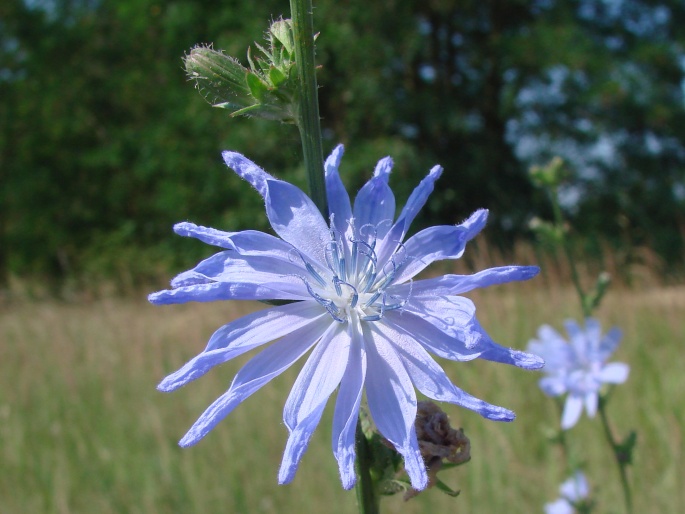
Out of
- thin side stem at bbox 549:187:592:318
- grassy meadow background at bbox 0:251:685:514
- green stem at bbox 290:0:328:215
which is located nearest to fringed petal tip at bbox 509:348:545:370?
green stem at bbox 290:0:328:215

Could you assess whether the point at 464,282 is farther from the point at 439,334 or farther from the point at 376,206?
the point at 376,206

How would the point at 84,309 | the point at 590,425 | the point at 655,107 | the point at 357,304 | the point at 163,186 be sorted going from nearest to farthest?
the point at 357,304
the point at 590,425
the point at 84,309
the point at 655,107
the point at 163,186

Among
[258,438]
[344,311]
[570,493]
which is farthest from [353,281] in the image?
[258,438]

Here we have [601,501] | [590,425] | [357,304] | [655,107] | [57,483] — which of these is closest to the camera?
[357,304]

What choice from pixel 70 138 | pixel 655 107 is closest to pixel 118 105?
pixel 70 138

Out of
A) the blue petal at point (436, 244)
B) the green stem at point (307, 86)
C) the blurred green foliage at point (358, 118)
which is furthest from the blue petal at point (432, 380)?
the blurred green foliage at point (358, 118)

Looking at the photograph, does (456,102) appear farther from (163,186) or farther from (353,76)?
(163,186)
